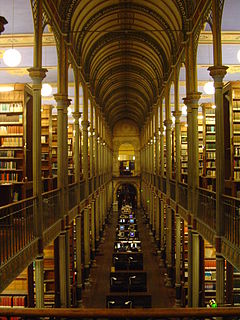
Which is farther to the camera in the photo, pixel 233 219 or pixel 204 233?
pixel 204 233

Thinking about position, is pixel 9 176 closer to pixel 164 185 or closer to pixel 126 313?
pixel 126 313

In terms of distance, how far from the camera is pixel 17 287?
9383mm

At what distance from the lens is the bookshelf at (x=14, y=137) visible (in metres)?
9.65

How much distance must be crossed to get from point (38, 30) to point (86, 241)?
34.1 feet

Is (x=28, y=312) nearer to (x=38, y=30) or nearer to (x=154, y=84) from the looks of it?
(x=38, y=30)

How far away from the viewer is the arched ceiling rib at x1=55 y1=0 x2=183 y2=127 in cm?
1259

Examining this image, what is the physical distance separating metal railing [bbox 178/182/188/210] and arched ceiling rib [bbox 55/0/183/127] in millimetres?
4603

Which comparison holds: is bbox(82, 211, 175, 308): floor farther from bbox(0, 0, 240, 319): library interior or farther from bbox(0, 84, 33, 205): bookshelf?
bbox(0, 84, 33, 205): bookshelf

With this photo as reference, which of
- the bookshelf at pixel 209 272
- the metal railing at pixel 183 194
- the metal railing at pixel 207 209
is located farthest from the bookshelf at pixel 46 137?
the bookshelf at pixel 209 272

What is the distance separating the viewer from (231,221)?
6676 millimetres

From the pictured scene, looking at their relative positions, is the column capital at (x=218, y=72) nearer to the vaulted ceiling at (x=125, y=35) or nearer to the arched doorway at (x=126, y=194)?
the vaulted ceiling at (x=125, y=35)

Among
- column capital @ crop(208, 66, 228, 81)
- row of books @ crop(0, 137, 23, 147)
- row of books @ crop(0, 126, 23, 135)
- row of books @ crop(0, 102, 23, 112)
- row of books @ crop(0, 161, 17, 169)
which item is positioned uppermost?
column capital @ crop(208, 66, 228, 81)

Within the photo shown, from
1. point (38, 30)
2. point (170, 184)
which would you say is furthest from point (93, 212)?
point (38, 30)

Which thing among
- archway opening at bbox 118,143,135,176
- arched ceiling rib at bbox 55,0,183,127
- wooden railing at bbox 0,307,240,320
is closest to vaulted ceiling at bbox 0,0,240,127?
arched ceiling rib at bbox 55,0,183,127
